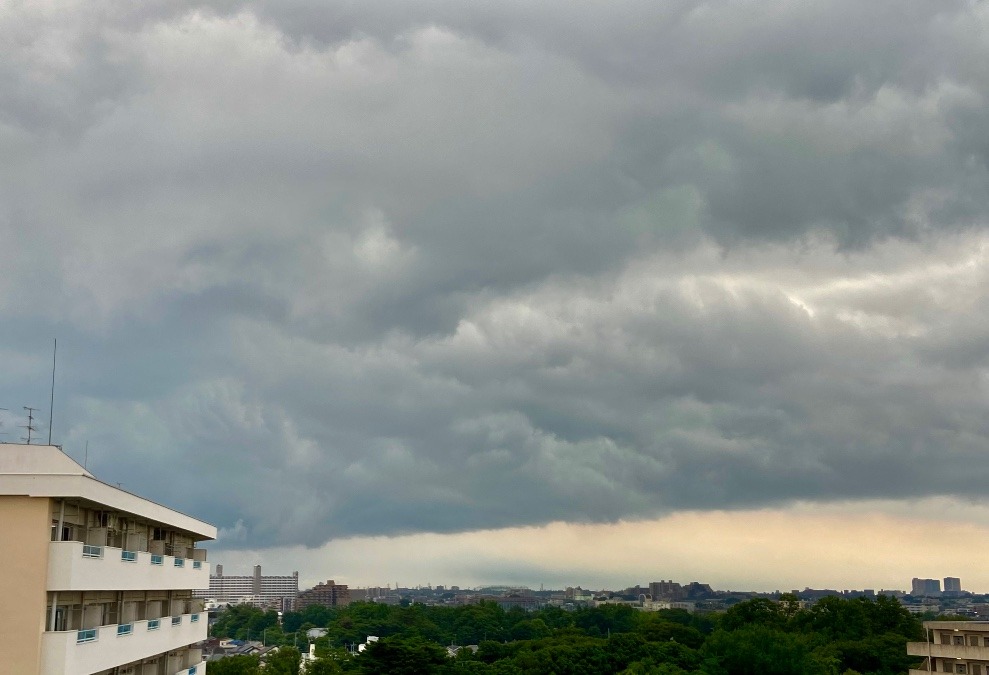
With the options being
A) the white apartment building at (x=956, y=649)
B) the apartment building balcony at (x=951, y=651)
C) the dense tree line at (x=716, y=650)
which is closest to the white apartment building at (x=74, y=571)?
the dense tree line at (x=716, y=650)

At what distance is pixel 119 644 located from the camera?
3406cm

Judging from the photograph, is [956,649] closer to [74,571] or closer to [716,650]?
[716,650]

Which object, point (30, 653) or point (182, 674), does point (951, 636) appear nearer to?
point (182, 674)

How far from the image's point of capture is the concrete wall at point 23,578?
27.3 meters

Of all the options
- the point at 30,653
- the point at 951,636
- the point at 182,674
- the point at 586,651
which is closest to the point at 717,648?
the point at 586,651

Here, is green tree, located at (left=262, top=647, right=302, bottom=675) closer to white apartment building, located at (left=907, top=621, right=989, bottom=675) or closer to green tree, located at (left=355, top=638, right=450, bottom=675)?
green tree, located at (left=355, top=638, right=450, bottom=675)

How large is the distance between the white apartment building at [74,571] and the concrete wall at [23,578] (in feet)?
0.09

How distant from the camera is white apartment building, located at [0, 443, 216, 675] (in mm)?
27672

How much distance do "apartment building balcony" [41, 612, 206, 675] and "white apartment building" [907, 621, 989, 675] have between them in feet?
210

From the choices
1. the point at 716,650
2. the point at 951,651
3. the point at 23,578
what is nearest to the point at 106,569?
the point at 23,578

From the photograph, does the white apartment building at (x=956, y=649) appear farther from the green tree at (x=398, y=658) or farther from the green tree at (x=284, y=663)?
the green tree at (x=284, y=663)

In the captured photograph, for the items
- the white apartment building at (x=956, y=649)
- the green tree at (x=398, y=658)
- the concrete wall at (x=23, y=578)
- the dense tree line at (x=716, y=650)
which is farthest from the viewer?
the dense tree line at (x=716, y=650)

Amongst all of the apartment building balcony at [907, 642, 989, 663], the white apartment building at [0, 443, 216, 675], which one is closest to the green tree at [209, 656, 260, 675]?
the white apartment building at [0, 443, 216, 675]

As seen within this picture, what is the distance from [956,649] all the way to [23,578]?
79.5 meters
